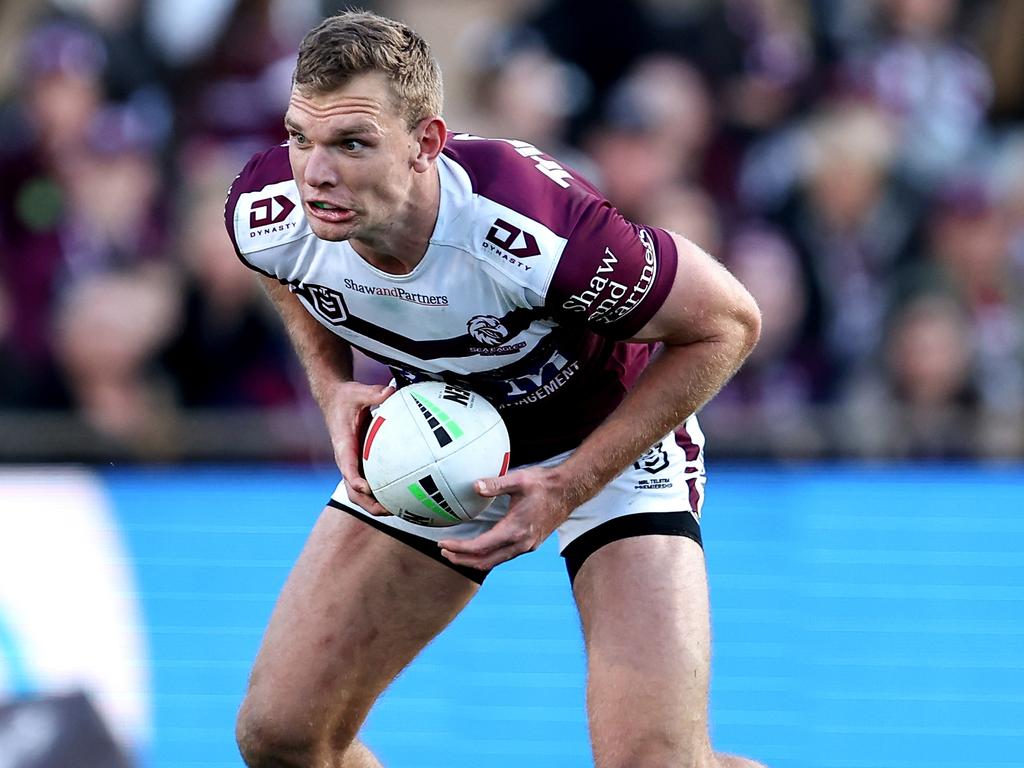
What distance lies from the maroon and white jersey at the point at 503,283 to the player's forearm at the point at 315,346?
130 millimetres

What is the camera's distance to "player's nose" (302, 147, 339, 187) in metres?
4.59

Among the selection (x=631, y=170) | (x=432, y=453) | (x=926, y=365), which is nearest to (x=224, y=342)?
(x=631, y=170)

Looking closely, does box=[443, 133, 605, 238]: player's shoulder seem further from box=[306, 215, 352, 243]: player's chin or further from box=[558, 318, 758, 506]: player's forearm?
box=[558, 318, 758, 506]: player's forearm

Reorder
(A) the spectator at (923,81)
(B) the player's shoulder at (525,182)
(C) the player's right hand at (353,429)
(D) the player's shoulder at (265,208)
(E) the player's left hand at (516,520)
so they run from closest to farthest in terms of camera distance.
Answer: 1. (E) the player's left hand at (516,520)
2. (B) the player's shoulder at (525,182)
3. (C) the player's right hand at (353,429)
4. (D) the player's shoulder at (265,208)
5. (A) the spectator at (923,81)

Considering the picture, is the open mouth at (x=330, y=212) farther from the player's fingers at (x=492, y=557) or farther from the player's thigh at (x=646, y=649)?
the player's thigh at (x=646, y=649)

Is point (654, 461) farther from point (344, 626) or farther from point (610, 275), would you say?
point (344, 626)

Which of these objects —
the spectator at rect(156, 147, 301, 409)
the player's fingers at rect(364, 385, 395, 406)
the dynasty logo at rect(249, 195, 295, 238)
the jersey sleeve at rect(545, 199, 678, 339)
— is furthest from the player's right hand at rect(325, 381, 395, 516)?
the spectator at rect(156, 147, 301, 409)

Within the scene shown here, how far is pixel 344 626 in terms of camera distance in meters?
5.30

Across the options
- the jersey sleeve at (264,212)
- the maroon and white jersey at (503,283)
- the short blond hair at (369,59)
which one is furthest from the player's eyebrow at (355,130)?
the jersey sleeve at (264,212)

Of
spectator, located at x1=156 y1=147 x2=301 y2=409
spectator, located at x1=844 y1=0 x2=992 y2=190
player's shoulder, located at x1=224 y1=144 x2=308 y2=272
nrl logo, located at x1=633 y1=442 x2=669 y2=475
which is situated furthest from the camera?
spectator, located at x1=844 y1=0 x2=992 y2=190

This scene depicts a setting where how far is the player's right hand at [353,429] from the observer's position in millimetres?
4977

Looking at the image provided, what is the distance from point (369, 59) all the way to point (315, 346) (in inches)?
49.2

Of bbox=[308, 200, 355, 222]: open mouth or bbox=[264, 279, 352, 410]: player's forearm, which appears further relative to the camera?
bbox=[264, 279, 352, 410]: player's forearm

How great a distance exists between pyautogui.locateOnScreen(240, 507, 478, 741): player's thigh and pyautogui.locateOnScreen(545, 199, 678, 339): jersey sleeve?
3.60ft
